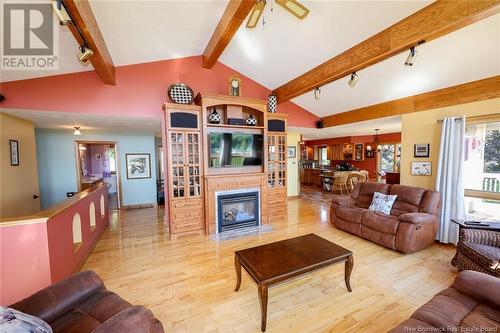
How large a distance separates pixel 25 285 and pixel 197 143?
2.76 m

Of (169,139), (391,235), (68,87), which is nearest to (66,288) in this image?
(169,139)

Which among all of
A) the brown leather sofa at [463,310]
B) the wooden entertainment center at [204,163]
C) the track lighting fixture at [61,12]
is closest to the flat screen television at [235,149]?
the wooden entertainment center at [204,163]

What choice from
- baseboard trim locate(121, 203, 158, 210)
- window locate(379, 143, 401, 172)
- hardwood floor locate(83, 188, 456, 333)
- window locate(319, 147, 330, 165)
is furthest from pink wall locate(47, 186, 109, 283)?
window locate(319, 147, 330, 165)

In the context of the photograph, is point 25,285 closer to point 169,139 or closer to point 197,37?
point 169,139

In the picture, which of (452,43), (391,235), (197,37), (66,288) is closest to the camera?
(66,288)

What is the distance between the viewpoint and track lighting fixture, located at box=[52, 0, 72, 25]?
1.60 meters

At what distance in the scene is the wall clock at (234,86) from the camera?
4137 millimetres

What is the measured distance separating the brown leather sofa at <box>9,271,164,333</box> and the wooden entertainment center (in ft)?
7.13

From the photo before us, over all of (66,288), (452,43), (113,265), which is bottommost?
(113,265)

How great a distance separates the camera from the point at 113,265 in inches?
113

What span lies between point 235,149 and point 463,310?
3542 mm

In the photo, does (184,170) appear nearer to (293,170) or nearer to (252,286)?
(252,286)

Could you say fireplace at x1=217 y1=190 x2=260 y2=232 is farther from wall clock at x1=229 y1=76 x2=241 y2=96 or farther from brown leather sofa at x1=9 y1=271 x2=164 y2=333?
brown leather sofa at x1=9 y1=271 x2=164 y2=333

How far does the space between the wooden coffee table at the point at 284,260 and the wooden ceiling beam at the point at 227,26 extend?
8.70 ft
